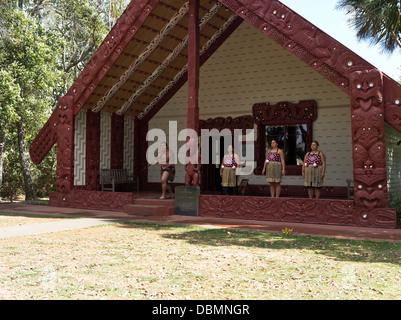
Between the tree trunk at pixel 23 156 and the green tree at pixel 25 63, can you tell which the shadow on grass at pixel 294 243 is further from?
the tree trunk at pixel 23 156

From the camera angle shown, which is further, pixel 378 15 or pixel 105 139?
pixel 105 139

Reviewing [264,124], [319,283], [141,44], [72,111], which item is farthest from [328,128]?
[319,283]

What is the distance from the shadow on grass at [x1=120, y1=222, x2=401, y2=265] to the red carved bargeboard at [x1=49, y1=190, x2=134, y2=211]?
3401 mm

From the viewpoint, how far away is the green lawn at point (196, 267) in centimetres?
394

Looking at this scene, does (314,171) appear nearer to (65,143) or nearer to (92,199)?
(92,199)

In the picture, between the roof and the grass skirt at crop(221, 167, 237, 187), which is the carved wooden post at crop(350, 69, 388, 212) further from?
the grass skirt at crop(221, 167, 237, 187)

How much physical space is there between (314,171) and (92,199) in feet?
20.5

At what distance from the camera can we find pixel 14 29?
577 inches

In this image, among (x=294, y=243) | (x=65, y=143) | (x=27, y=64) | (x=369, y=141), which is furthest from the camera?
(x=27, y=64)

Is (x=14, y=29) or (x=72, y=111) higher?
(x=14, y=29)

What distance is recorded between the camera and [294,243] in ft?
21.8

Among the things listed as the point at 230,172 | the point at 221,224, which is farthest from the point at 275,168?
the point at 221,224
